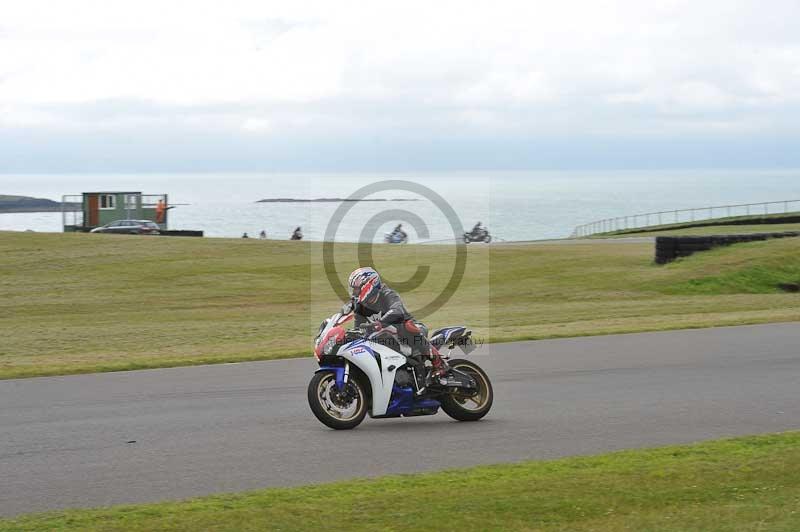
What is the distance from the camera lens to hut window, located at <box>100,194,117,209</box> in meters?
63.3

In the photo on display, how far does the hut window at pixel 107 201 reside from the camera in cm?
6330

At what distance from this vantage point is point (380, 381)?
1084 cm

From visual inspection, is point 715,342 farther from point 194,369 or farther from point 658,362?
point 194,369

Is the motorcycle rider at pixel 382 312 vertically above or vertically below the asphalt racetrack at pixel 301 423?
above

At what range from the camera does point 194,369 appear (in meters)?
15.8

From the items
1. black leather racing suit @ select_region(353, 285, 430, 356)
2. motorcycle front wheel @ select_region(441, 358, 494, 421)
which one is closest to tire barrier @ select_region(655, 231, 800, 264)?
motorcycle front wheel @ select_region(441, 358, 494, 421)

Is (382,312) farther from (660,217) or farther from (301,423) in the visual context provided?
(660,217)

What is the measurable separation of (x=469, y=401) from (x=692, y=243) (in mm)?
23914

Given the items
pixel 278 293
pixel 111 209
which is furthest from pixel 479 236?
pixel 278 293

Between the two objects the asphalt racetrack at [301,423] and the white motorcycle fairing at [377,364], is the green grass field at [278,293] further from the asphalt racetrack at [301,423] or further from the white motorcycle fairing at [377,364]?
the white motorcycle fairing at [377,364]

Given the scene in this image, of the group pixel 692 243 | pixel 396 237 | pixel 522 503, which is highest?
pixel 396 237

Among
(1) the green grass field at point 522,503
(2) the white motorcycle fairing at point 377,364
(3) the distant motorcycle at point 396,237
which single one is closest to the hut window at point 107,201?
(3) the distant motorcycle at point 396,237

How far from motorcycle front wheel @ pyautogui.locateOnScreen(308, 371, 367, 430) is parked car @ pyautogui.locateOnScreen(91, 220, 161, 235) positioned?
49.0 m

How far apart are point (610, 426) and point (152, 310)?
19.3 meters
